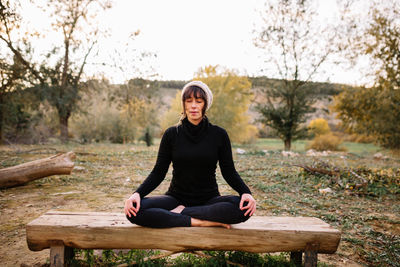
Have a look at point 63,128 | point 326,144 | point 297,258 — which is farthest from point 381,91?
point 63,128

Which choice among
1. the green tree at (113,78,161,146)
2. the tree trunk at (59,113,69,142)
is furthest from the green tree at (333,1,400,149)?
the tree trunk at (59,113,69,142)

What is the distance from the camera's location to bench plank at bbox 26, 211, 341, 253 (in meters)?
2.17

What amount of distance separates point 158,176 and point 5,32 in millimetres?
15339

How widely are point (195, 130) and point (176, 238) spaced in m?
1.04

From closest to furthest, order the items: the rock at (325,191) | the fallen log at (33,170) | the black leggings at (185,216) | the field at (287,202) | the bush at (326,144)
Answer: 1. the black leggings at (185,216)
2. the field at (287,202)
3. the fallen log at (33,170)
4. the rock at (325,191)
5. the bush at (326,144)

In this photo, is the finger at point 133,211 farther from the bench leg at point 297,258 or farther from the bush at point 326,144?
the bush at point 326,144

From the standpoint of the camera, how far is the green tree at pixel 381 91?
11.4m

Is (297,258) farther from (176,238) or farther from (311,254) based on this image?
(176,238)

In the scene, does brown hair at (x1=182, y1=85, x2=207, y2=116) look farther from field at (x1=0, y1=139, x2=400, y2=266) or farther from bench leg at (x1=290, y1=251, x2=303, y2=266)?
field at (x1=0, y1=139, x2=400, y2=266)

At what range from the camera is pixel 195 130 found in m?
2.60

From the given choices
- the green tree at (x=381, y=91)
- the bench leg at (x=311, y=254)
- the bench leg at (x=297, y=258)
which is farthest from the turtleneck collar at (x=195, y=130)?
the green tree at (x=381, y=91)

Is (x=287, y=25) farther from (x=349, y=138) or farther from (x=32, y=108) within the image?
(x=349, y=138)

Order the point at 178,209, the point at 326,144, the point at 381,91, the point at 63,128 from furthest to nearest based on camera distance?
the point at 326,144, the point at 63,128, the point at 381,91, the point at 178,209

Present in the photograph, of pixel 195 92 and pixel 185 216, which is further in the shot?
pixel 195 92
